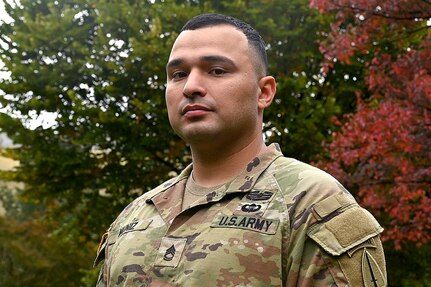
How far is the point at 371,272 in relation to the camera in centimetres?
178

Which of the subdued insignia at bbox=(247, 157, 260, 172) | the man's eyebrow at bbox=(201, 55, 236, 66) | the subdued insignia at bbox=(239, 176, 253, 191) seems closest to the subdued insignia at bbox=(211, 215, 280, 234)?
the subdued insignia at bbox=(239, 176, 253, 191)

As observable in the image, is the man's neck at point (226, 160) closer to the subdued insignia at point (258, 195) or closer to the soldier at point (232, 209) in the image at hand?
the soldier at point (232, 209)

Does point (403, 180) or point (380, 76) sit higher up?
point (380, 76)

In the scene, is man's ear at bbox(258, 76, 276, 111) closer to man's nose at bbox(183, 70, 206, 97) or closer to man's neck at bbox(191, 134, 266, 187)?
man's neck at bbox(191, 134, 266, 187)

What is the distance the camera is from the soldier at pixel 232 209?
1815mm

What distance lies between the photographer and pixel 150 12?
10602 millimetres

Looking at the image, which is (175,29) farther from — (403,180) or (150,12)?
(403,180)

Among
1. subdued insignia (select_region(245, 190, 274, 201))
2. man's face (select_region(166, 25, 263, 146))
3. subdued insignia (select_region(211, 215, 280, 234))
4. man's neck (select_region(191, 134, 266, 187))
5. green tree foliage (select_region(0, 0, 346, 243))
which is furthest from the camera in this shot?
green tree foliage (select_region(0, 0, 346, 243))

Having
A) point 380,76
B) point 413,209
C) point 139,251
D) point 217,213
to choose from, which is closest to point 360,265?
point 217,213

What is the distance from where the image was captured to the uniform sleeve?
176 cm

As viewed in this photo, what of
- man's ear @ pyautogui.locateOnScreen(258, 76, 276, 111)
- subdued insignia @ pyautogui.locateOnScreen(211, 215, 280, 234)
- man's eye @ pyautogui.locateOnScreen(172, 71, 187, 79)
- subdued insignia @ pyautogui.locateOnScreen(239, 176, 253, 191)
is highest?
man's eye @ pyautogui.locateOnScreen(172, 71, 187, 79)

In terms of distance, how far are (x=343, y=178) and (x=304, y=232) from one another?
5.48 m

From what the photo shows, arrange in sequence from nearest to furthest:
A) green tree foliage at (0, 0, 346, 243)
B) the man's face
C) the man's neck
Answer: the man's face < the man's neck < green tree foliage at (0, 0, 346, 243)

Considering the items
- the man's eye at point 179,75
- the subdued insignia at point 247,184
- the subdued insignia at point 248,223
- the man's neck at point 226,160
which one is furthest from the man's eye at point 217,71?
the subdued insignia at point 248,223
